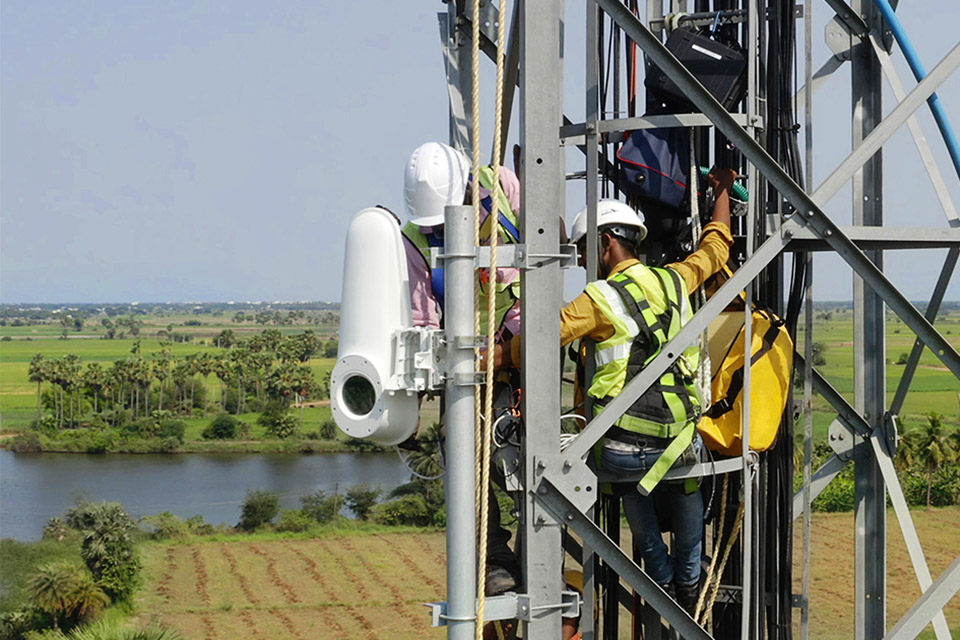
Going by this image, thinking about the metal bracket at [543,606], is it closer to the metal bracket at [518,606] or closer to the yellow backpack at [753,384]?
the metal bracket at [518,606]

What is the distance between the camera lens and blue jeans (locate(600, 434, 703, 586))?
5176mm

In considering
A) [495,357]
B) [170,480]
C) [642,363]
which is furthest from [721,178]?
[170,480]

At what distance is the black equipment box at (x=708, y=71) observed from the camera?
5246 millimetres

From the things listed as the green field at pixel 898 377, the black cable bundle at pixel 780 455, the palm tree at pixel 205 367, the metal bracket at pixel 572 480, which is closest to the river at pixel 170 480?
the palm tree at pixel 205 367

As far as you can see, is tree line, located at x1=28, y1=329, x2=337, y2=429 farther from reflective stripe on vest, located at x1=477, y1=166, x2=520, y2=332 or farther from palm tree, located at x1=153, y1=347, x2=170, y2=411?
reflective stripe on vest, located at x1=477, y1=166, x2=520, y2=332

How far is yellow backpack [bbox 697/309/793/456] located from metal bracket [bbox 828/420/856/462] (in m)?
1.24

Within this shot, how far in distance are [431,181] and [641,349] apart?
4.24 feet

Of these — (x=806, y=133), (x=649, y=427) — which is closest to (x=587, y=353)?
(x=649, y=427)

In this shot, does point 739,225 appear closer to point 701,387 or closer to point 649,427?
point 701,387

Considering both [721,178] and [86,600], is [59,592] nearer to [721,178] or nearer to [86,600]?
[86,600]

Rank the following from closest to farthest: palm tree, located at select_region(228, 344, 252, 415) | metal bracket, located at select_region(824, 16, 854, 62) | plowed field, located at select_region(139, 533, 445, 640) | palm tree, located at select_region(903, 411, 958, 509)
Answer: metal bracket, located at select_region(824, 16, 854, 62) → plowed field, located at select_region(139, 533, 445, 640) → palm tree, located at select_region(903, 411, 958, 509) → palm tree, located at select_region(228, 344, 252, 415)

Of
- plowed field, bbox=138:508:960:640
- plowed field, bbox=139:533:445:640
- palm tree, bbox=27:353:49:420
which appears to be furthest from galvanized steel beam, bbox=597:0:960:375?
palm tree, bbox=27:353:49:420

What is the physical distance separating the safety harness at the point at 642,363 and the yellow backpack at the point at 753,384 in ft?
1.12

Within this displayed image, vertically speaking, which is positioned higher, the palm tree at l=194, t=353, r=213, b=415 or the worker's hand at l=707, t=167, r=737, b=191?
the worker's hand at l=707, t=167, r=737, b=191
